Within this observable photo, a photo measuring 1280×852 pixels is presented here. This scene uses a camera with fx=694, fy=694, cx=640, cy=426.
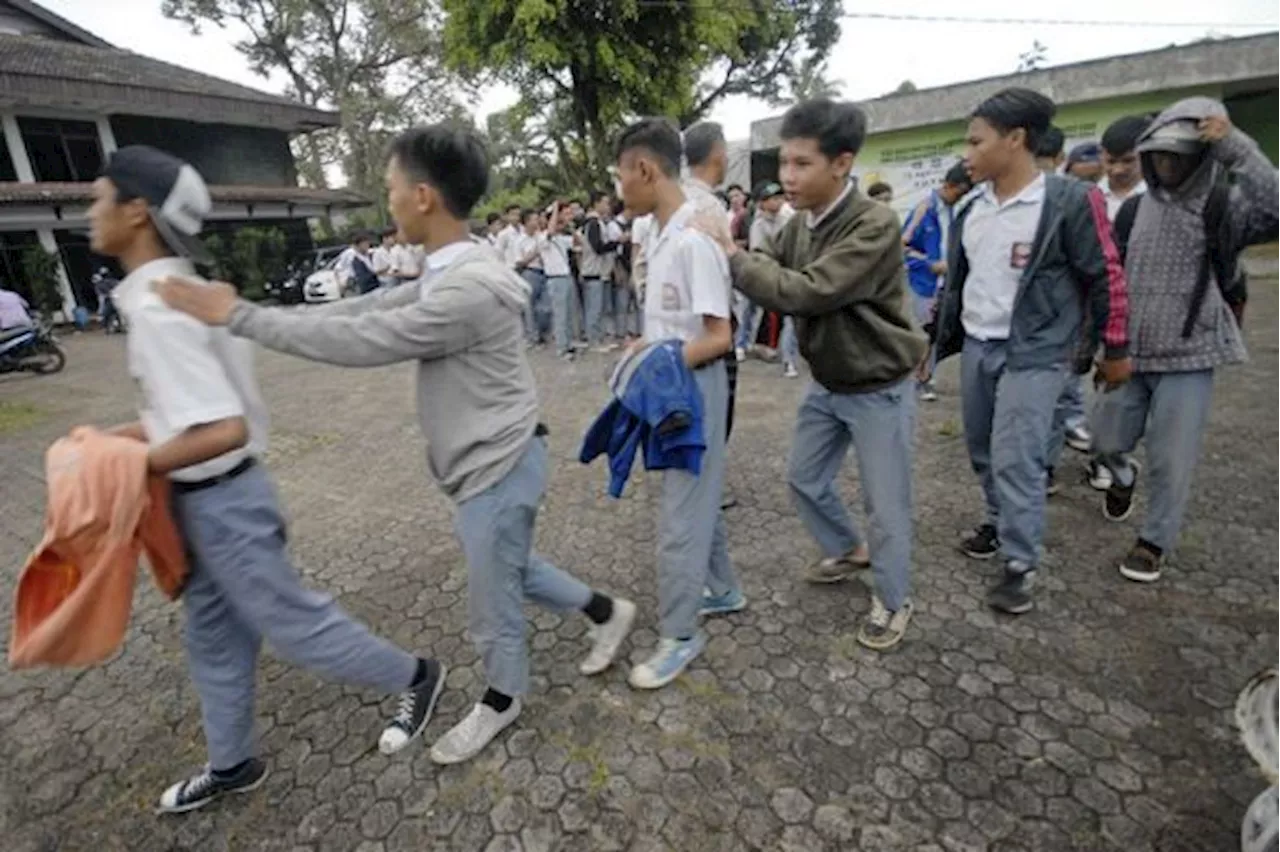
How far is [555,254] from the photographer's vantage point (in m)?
8.34

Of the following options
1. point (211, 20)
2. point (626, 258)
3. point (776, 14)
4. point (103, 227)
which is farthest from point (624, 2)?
point (211, 20)

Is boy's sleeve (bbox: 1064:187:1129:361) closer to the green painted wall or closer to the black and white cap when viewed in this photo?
the black and white cap

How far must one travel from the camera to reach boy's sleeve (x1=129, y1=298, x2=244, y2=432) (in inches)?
65.5

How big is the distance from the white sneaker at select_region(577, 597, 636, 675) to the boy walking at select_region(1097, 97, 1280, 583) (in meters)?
2.16

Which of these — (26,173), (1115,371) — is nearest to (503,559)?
(1115,371)

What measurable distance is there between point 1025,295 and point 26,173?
72.1 feet

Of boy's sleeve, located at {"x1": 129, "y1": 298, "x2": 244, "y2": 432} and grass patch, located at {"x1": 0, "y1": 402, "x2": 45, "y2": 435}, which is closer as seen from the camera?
boy's sleeve, located at {"x1": 129, "y1": 298, "x2": 244, "y2": 432}

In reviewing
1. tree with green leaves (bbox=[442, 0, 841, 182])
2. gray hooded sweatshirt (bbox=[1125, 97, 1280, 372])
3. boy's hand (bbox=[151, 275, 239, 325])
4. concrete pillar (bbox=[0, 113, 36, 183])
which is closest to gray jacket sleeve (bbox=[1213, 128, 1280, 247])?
gray hooded sweatshirt (bbox=[1125, 97, 1280, 372])

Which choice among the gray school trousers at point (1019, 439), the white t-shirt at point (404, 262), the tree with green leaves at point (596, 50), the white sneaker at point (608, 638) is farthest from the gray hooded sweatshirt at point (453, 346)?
the tree with green leaves at point (596, 50)

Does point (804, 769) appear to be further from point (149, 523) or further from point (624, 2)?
point (624, 2)

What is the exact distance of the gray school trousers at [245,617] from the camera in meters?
1.86

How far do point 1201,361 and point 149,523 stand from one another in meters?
3.57

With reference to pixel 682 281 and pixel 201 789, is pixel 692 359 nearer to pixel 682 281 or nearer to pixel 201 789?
pixel 682 281

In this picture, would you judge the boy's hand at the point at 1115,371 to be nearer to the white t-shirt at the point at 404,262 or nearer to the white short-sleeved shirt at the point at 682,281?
the white short-sleeved shirt at the point at 682,281
